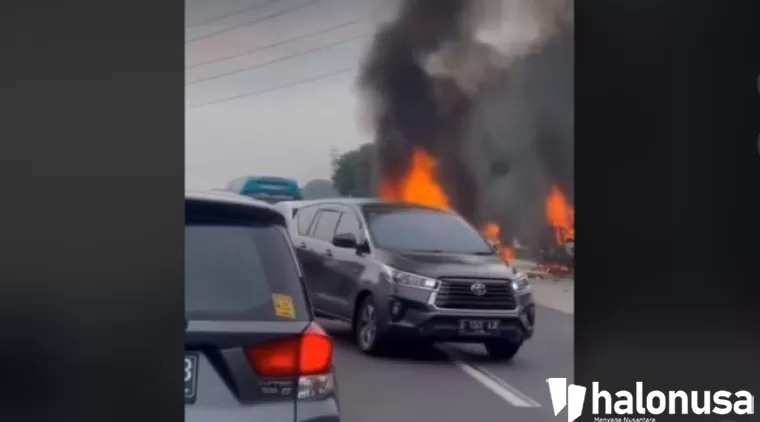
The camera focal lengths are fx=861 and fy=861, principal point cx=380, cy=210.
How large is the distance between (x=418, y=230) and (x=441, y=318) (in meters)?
0.38

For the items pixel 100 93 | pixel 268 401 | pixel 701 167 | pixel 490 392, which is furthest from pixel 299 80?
pixel 701 167

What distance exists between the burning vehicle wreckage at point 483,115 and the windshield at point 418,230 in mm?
56

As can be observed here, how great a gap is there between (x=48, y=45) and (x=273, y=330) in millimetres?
1485

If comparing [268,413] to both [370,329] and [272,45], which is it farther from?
[272,45]

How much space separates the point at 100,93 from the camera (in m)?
3.52

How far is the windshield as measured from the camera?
353 centimetres

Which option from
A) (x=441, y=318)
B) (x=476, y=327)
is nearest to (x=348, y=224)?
(x=441, y=318)

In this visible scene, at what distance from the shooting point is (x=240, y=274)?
11.2ft

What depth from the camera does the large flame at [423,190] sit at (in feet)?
11.6

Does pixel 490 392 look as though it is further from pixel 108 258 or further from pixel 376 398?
pixel 108 258

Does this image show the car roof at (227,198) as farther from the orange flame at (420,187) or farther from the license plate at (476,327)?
the license plate at (476,327)

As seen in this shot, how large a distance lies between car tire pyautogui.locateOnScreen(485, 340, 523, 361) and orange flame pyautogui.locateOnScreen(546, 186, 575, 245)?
470 millimetres

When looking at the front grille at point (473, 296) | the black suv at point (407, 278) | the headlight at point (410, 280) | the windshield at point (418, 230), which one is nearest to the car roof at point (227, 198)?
the black suv at point (407, 278)

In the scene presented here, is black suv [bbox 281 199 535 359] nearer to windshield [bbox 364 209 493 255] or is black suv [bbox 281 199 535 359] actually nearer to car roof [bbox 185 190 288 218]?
windshield [bbox 364 209 493 255]
